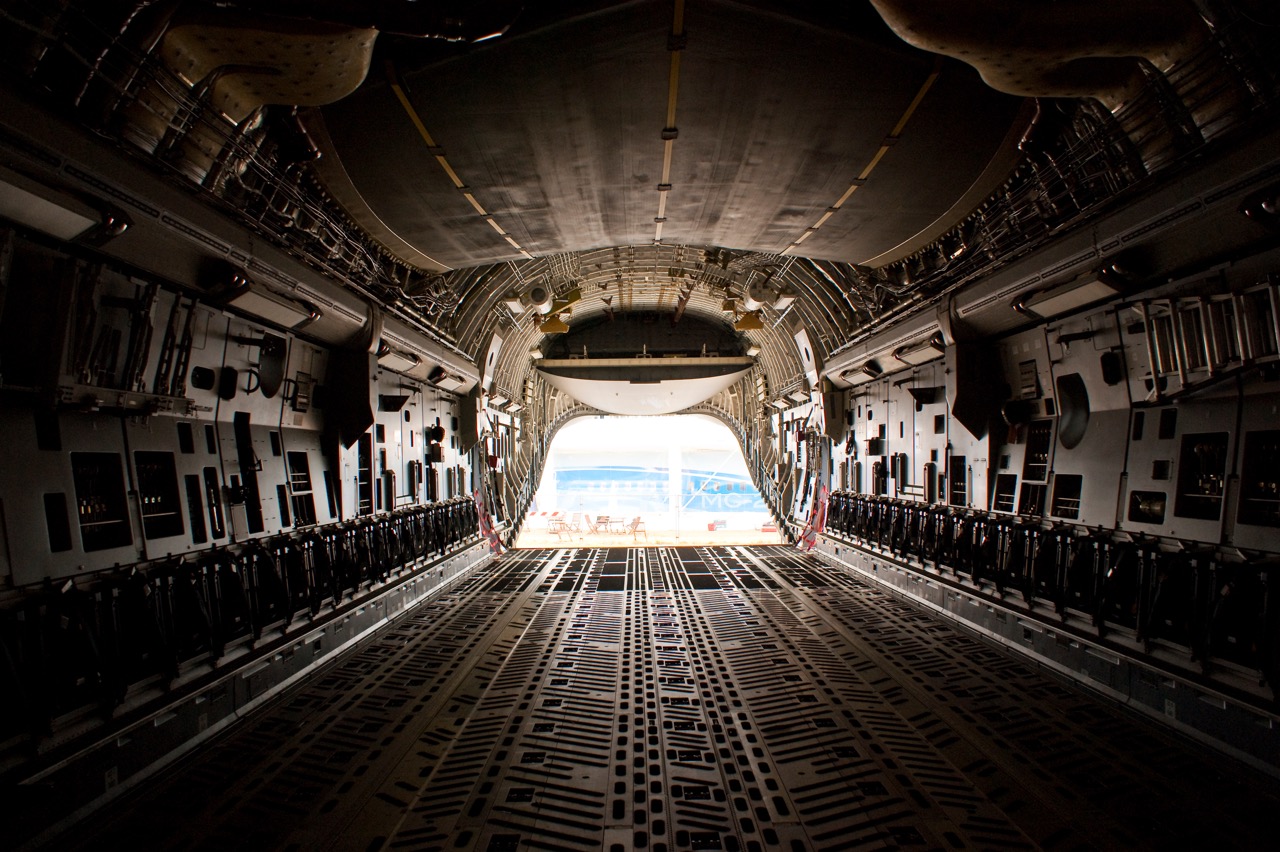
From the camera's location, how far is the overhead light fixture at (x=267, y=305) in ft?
16.0

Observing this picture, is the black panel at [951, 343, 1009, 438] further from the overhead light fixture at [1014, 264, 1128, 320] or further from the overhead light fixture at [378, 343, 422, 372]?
the overhead light fixture at [378, 343, 422, 372]

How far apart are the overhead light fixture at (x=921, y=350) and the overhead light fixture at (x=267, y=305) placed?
7.71 metres

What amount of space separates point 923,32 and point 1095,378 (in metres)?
3.87

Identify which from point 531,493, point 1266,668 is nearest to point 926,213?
point 1266,668

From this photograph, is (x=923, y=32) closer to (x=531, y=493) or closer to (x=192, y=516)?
(x=192, y=516)

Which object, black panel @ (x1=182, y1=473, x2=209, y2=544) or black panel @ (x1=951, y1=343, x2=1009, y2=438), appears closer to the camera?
black panel @ (x1=182, y1=473, x2=209, y2=544)

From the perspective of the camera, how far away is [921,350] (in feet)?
26.5

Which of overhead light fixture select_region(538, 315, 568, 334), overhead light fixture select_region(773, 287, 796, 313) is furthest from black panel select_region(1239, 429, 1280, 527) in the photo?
overhead light fixture select_region(538, 315, 568, 334)

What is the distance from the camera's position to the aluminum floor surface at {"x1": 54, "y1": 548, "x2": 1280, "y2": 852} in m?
2.91

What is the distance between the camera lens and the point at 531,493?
17891mm

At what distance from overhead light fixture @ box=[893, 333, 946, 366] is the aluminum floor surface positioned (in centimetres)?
379

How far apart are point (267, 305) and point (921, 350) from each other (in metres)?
8.13

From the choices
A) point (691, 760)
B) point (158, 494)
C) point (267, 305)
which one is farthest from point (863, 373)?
point (158, 494)

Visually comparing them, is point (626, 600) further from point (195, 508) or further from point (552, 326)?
point (552, 326)
